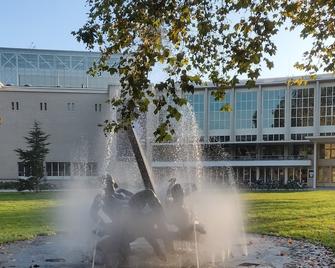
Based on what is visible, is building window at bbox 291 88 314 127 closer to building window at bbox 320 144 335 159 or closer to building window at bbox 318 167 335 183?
building window at bbox 320 144 335 159

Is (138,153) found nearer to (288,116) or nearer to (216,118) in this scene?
(288,116)

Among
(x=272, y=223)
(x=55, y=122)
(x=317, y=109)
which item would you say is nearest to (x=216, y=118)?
(x=317, y=109)

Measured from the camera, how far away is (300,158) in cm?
6269

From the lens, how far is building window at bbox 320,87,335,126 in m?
61.8

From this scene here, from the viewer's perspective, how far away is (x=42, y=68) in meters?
74.5

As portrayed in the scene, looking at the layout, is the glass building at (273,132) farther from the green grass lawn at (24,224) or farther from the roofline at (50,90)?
the green grass lawn at (24,224)

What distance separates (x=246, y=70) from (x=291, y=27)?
379 centimetres

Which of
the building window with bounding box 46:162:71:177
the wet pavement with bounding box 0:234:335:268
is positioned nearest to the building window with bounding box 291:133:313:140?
the building window with bounding box 46:162:71:177

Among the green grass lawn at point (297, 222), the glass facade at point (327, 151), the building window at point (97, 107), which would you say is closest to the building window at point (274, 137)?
the glass facade at point (327, 151)

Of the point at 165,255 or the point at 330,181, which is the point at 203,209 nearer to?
the point at 165,255

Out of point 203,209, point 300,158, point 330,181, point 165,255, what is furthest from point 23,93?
point 165,255

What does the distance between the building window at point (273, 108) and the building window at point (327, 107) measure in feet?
16.1

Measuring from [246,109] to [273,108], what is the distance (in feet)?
12.0

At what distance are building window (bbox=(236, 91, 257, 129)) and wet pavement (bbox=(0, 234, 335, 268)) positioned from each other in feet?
180
